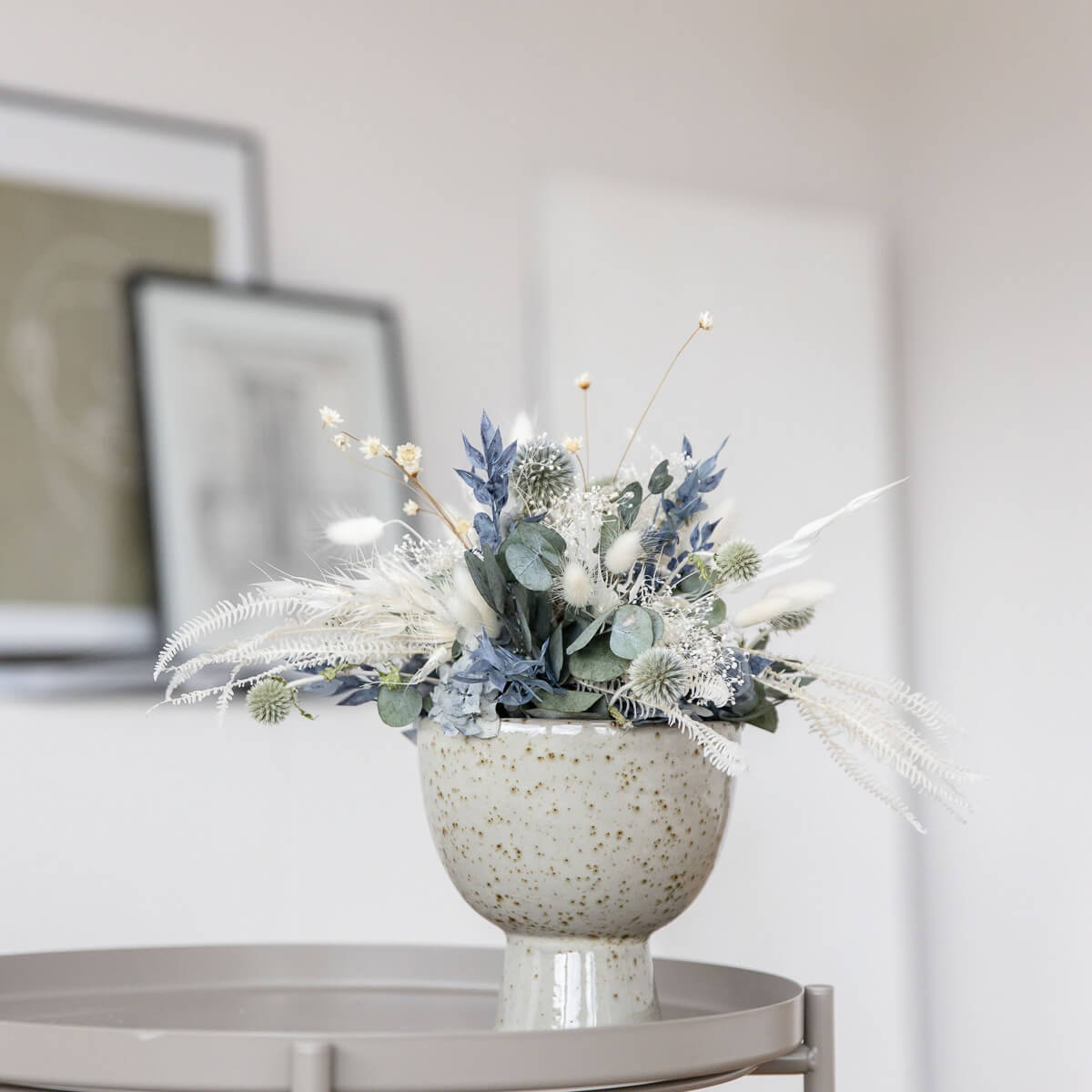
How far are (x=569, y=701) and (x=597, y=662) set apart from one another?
35mm

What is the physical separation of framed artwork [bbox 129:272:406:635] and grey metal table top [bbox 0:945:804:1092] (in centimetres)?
90

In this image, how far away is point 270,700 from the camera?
1.08m

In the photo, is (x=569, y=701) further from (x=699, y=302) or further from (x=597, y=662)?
(x=699, y=302)

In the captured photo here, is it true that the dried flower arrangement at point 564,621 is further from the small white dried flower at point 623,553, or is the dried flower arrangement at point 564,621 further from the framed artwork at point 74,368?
the framed artwork at point 74,368

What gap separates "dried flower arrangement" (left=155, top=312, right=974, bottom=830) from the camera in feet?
3.31

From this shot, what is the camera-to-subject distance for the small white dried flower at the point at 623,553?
3.34ft

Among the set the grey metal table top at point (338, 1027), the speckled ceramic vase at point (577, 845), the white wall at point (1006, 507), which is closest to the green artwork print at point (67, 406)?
the grey metal table top at point (338, 1027)

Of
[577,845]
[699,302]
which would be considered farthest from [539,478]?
[699,302]

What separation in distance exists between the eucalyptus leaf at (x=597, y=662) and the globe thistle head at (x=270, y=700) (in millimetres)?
230

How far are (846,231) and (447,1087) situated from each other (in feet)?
7.34

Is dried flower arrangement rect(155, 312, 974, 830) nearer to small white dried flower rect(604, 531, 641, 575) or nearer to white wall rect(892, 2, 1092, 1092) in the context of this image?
small white dried flower rect(604, 531, 641, 575)

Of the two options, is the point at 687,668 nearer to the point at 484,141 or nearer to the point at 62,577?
the point at 62,577

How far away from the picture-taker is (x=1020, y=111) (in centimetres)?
275

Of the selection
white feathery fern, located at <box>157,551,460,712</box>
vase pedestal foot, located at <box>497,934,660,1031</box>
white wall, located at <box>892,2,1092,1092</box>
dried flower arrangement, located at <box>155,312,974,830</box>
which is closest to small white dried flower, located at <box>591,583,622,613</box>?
dried flower arrangement, located at <box>155,312,974,830</box>
